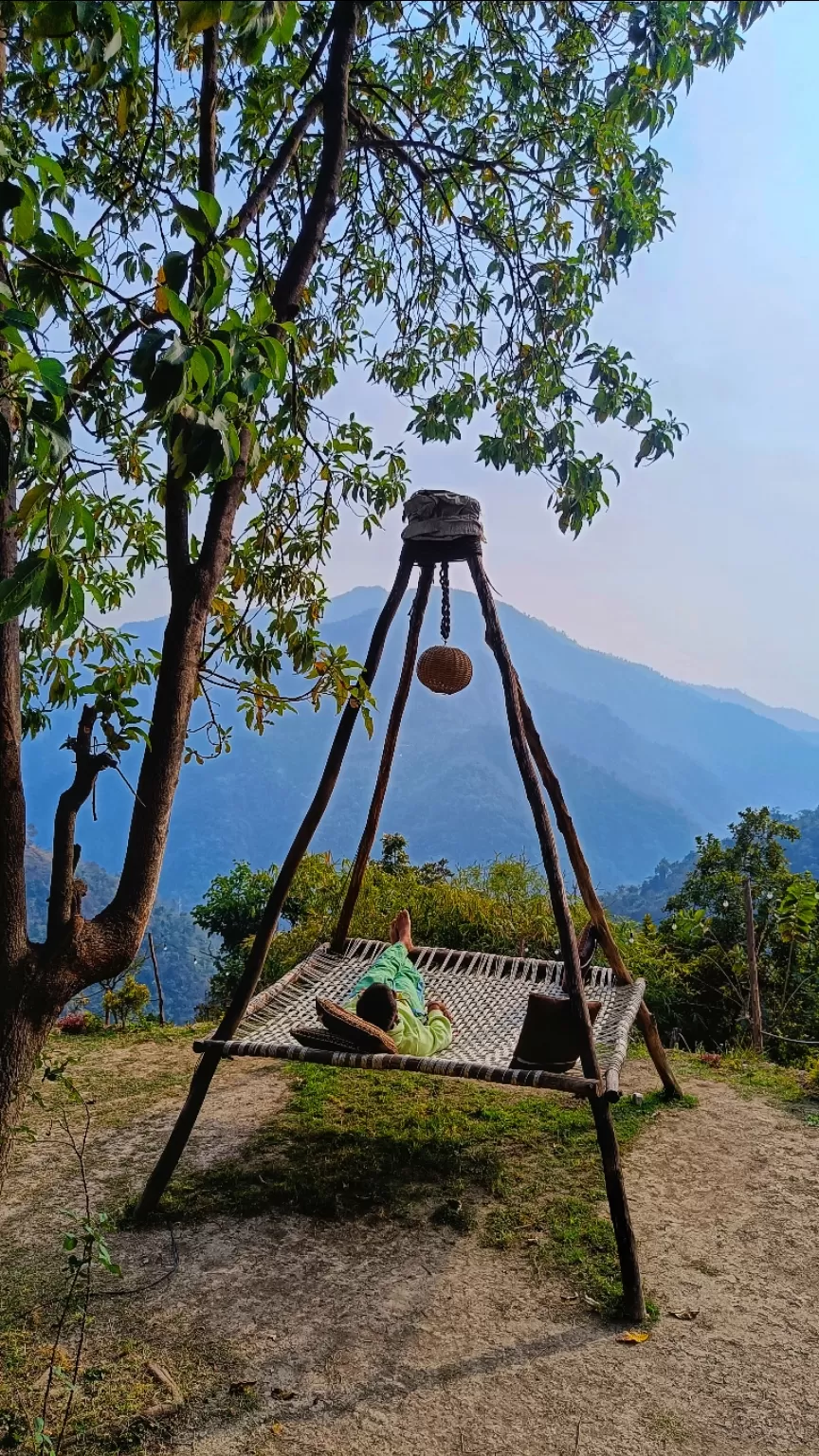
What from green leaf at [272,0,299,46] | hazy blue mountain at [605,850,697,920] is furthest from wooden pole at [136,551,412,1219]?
hazy blue mountain at [605,850,697,920]

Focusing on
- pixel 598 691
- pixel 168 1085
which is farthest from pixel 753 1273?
pixel 598 691

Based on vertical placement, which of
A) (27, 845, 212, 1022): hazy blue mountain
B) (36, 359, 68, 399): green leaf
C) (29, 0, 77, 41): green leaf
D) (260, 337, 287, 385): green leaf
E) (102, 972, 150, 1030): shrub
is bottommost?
(27, 845, 212, 1022): hazy blue mountain

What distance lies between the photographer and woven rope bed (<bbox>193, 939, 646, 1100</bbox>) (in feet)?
7.85

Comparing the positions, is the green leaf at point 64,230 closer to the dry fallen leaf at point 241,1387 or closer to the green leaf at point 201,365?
the green leaf at point 201,365

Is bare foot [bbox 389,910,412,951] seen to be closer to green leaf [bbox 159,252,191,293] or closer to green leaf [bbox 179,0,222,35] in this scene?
green leaf [bbox 159,252,191,293]

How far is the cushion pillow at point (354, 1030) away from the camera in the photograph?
2564 millimetres

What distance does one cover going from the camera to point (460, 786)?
81.2 m

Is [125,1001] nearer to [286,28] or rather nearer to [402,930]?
[402,930]

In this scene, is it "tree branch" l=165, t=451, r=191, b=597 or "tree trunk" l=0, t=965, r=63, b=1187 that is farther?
"tree branch" l=165, t=451, r=191, b=597

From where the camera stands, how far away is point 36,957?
1572mm

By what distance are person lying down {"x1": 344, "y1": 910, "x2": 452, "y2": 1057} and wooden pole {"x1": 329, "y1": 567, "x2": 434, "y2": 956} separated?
0.24m

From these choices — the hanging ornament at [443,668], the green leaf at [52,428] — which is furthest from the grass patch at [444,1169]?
the green leaf at [52,428]

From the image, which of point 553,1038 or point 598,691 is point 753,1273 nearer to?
point 553,1038

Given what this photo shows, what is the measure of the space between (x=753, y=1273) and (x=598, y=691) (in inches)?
4863
